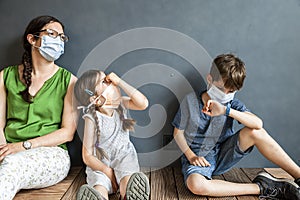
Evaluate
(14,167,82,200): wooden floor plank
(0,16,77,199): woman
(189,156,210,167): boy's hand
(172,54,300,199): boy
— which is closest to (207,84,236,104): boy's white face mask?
(172,54,300,199): boy

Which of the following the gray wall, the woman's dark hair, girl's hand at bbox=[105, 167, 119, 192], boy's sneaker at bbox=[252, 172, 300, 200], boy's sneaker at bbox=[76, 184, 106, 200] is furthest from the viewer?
the gray wall

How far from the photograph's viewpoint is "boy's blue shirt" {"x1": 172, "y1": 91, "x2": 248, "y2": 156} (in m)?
2.04

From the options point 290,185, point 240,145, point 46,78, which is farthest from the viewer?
point 46,78

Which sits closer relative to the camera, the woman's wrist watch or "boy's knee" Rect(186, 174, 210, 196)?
"boy's knee" Rect(186, 174, 210, 196)

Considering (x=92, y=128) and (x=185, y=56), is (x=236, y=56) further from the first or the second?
(x=92, y=128)

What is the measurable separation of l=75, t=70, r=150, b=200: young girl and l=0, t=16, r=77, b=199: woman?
10 cm

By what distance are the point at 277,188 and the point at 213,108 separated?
1.48 feet

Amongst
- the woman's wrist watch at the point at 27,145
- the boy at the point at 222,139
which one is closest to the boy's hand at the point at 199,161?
the boy at the point at 222,139

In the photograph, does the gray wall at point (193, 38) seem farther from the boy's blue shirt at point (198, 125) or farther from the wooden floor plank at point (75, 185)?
the wooden floor plank at point (75, 185)

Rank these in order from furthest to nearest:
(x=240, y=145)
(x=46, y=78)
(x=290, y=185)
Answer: (x=46, y=78), (x=240, y=145), (x=290, y=185)

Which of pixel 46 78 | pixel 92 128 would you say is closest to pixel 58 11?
pixel 46 78

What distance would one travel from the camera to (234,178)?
6.75 ft

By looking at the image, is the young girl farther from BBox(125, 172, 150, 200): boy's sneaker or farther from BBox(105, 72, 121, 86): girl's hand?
BBox(125, 172, 150, 200): boy's sneaker

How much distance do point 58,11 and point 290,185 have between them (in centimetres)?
139
